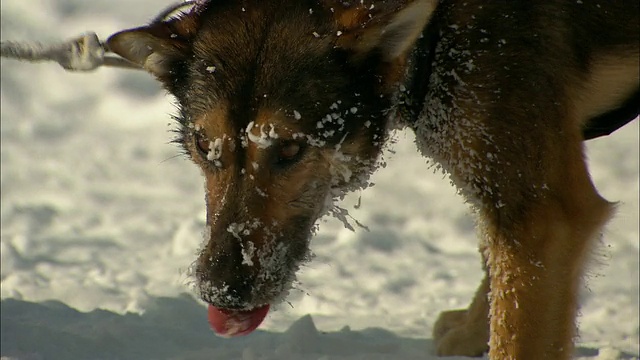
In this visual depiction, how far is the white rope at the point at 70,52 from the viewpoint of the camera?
2723 millimetres

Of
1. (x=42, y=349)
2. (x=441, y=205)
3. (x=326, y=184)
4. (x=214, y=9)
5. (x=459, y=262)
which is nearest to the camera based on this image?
(x=326, y=184)

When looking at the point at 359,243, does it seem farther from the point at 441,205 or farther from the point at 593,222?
the point at 593,222

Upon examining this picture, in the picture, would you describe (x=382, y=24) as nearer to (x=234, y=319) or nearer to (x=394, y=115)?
(x=394, y=115)

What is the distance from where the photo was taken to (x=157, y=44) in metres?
2.60

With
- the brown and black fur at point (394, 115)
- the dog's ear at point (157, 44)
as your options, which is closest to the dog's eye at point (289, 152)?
the brown and black fur at point (394, 115)

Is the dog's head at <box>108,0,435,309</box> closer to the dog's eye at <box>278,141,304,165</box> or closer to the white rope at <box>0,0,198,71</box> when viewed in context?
the dog's eye at <box>278,141,304,165</box>

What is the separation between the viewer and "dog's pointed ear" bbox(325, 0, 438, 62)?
2.35m

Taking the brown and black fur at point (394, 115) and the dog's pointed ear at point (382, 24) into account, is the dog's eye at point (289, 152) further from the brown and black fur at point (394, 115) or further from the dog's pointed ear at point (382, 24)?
the dog's pointed ear at point (382, 24)

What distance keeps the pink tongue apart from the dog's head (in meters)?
0.06

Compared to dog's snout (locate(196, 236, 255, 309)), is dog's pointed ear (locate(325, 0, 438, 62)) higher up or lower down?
higher up

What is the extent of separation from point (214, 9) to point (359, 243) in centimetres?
248

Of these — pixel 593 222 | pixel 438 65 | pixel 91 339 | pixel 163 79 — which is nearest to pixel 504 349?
pixel 593 222

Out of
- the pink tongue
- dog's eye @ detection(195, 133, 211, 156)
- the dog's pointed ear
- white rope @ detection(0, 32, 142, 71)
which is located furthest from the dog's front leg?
white rope @ detection(0, 32, 142, 71)

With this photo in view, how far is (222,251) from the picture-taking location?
233cm
